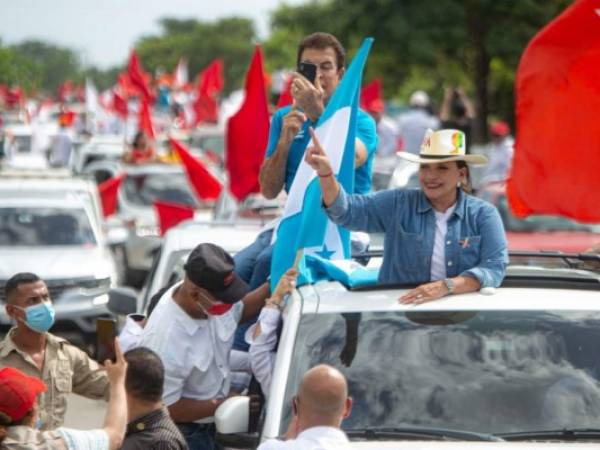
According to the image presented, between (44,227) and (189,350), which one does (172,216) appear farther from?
(189,350)

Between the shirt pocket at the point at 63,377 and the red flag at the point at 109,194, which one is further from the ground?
the shirt pocket at the point at 63,377

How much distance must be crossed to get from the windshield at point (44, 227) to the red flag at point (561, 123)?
6868 mm

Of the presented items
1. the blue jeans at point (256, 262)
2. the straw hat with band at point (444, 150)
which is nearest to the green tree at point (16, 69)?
the blue jeans at point (256, 262)

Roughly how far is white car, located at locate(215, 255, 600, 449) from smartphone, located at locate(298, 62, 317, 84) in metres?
1.54

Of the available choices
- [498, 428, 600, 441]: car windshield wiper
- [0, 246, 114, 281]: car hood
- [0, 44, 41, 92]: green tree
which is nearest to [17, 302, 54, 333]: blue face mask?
[498, 428, 600, 441]: car windshield wiper

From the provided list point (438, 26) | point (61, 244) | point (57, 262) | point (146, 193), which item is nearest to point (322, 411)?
point (57, 262)

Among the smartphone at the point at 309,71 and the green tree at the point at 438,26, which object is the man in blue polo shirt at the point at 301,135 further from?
the green tree at the point at 438,26

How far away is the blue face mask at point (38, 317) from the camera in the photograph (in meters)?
7.05

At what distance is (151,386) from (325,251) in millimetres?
1595

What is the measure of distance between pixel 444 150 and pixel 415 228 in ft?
1.18

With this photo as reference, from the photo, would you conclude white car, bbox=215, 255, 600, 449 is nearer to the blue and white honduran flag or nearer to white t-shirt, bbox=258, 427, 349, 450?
white t-shirt, bbox=258, 427, 349, 450

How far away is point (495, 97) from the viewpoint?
2112 inches

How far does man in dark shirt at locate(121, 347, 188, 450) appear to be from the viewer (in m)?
5.68

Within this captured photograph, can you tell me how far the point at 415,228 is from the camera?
647 centimetres
